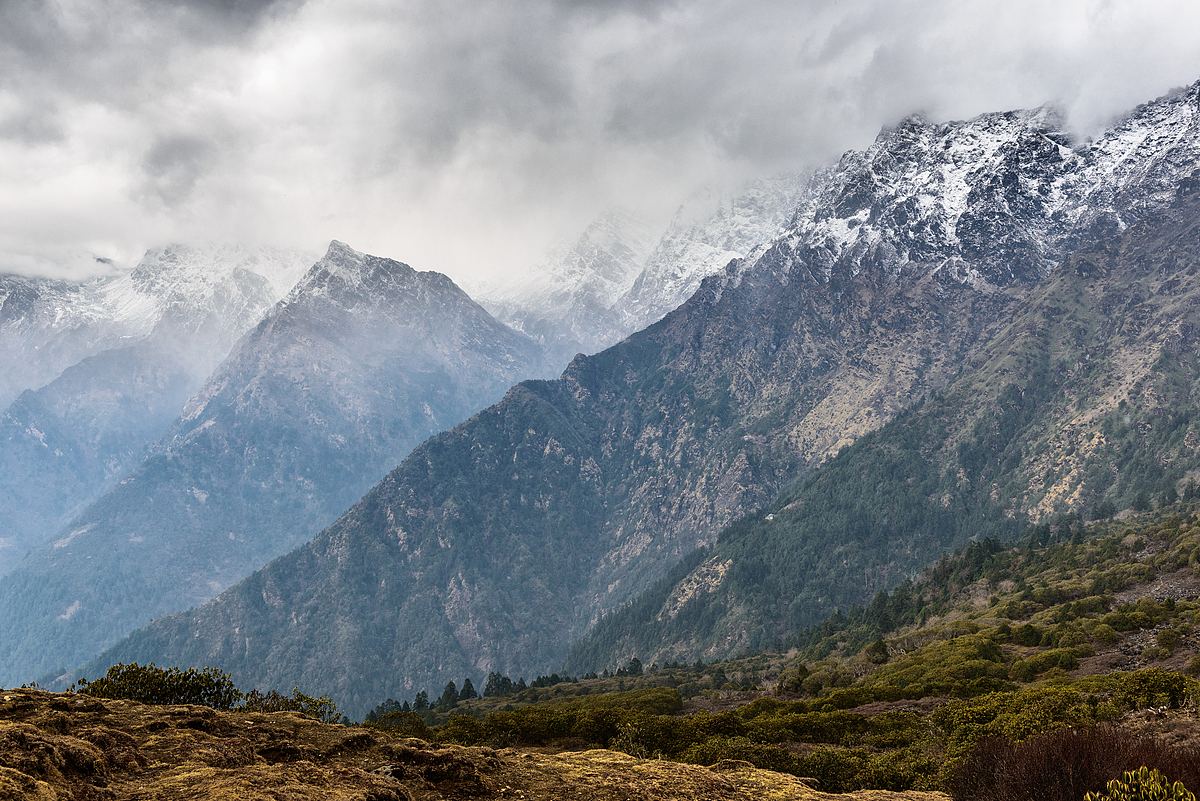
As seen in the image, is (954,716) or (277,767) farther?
(954,716)

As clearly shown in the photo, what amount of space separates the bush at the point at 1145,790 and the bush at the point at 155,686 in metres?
61.6

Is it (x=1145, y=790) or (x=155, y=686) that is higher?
(x=155, y=686)

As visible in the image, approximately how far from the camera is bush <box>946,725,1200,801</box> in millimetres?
33344

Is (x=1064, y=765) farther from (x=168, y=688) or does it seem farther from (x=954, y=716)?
(x=168, y=688)

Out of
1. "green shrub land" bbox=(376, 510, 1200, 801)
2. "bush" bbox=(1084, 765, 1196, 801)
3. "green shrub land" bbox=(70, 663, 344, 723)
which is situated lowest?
"green shrub land" bbox=(376, 510, 1200, 801)

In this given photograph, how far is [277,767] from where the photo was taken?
30.8 metres

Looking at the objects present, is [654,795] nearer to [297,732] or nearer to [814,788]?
[814,788]

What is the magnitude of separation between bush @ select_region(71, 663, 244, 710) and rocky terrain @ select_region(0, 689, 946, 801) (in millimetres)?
23812

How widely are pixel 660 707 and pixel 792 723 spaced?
65444 mm

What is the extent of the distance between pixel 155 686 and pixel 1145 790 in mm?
73325

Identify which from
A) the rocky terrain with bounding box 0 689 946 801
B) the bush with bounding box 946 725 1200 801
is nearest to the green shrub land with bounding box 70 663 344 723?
the rocky terrain with bounding box 0 689 946 801

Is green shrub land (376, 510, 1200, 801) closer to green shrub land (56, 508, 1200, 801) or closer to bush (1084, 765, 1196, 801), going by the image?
green shrub land (56, 508, 1200, 801)

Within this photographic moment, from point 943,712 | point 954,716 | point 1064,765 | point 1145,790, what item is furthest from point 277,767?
point 943,712

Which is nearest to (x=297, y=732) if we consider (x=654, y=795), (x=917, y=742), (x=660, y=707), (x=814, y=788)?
(x=654, y=795)
